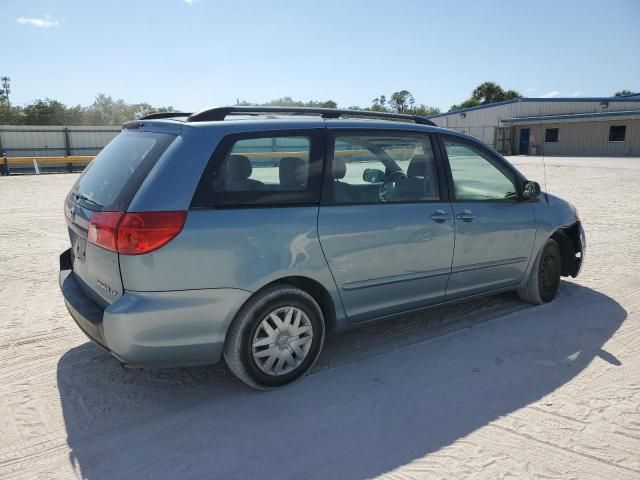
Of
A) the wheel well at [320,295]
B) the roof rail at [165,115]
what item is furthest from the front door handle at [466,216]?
the roof rail at [165,115]

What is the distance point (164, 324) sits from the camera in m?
2.87

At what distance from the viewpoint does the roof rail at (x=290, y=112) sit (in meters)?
3.25

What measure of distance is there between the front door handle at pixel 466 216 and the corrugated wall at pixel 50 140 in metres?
26.2

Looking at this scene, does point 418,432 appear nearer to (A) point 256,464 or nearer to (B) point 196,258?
(A) point 256,464

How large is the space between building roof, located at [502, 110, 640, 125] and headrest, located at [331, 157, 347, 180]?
3657cm

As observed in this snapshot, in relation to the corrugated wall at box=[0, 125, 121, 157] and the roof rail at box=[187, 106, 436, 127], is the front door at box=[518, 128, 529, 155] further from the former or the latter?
the roof rail at box=[187, 106, 436, 127]

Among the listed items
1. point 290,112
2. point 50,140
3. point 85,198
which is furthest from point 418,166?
point 50,140

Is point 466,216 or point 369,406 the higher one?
point 466,216

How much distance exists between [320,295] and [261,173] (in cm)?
93

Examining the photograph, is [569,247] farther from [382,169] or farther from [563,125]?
[563,125]

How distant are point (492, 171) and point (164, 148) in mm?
2896

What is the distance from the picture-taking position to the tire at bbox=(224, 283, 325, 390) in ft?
10.3

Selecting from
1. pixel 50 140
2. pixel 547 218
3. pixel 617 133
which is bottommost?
pixel 547 218

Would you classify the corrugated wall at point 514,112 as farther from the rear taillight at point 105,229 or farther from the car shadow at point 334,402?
the rear taillight at point 105,229
